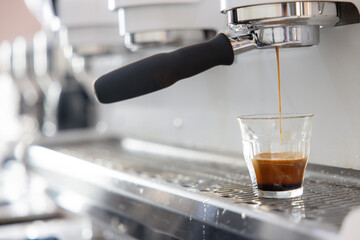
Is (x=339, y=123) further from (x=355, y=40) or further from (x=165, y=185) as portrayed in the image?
(x=165, y=185)

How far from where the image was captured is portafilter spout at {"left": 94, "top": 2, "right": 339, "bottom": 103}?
1.94ft

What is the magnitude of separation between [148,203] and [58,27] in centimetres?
57

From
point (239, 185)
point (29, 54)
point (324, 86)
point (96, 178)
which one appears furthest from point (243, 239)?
point (29, 54)

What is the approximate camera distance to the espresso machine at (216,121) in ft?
1.93

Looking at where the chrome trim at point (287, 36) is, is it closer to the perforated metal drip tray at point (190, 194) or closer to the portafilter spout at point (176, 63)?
the portafilter spout at point (176, 63)

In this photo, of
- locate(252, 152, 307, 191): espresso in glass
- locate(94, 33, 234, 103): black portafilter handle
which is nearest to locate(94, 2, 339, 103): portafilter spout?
locate(94, 33, 234, 103): black portafilter handle

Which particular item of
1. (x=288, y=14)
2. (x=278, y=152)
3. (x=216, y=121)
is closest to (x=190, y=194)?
(x=278, y=152)

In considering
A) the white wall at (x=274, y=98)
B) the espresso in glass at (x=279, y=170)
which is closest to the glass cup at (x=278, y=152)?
the espresso in glass at (x=279, y=170)

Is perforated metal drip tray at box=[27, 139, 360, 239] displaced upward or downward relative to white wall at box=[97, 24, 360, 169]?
downward

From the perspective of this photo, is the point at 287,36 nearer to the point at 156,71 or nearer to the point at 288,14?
the point at 288,14

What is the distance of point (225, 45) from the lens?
64cm

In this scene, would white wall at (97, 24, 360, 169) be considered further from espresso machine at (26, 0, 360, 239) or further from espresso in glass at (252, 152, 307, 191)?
espresso in glass at (252, 152, 307, 191)

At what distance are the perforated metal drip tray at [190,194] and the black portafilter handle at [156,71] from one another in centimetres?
13

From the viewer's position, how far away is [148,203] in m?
0.73
